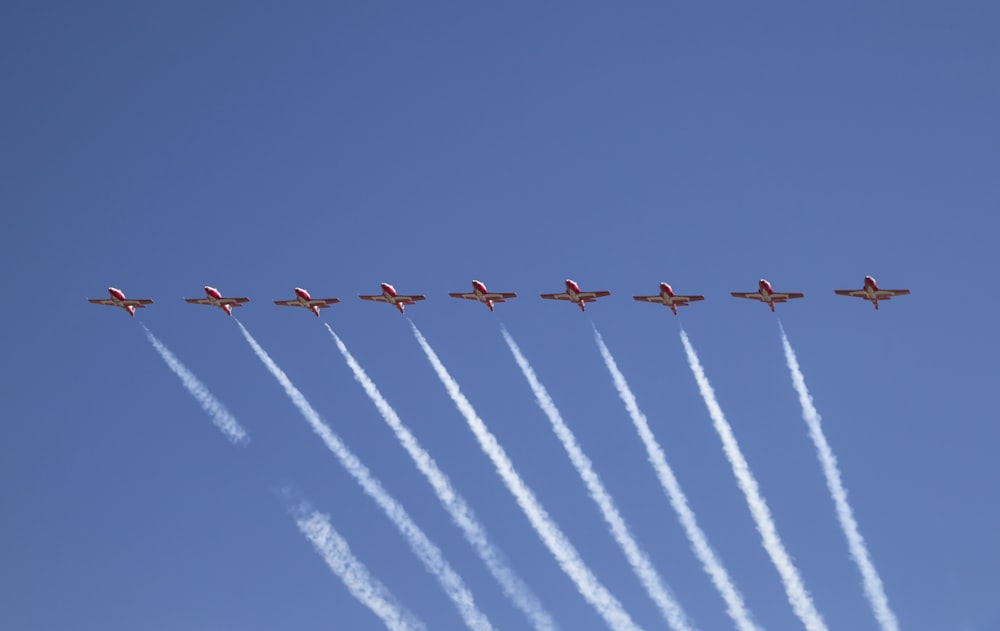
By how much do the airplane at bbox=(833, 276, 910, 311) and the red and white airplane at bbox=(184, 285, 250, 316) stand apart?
7379cm

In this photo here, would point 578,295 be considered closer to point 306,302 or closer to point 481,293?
point 481,293

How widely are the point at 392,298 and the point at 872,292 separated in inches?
2280

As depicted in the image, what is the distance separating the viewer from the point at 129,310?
447 ft

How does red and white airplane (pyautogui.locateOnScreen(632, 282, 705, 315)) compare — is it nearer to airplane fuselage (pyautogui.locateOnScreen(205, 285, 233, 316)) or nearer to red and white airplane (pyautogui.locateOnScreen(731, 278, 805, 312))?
red and white airplane (pyautogui.locateOnScreen(731, 278, 805, 312))

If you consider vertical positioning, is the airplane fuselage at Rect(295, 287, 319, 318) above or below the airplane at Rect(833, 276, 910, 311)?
below

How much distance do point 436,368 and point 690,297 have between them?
3226cm

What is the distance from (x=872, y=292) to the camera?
121 m

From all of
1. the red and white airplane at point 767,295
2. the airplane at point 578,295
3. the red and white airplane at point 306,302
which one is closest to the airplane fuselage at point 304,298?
the red and white airplane at point 306,302

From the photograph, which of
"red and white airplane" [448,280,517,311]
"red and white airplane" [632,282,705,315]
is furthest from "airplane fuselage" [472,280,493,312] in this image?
"red and white airplane" [632,282,705,315]

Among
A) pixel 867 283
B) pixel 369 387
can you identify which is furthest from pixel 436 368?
pixel 867 283

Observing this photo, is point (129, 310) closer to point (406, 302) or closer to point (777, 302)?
point (406, 302)

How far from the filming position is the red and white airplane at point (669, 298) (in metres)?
123

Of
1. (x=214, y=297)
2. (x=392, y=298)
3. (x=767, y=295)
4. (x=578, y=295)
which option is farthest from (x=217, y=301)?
(x=767, y=295)

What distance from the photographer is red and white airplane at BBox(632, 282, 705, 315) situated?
123m
